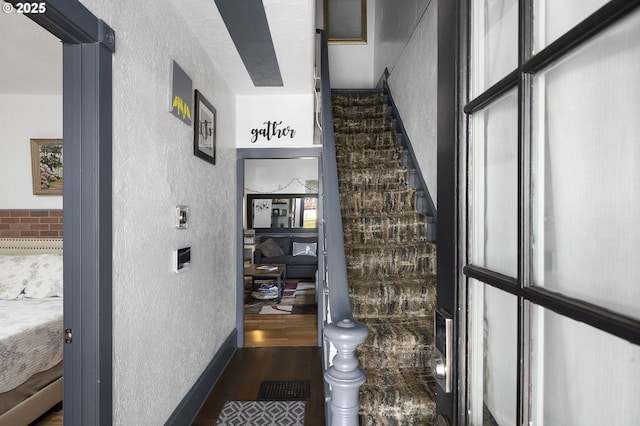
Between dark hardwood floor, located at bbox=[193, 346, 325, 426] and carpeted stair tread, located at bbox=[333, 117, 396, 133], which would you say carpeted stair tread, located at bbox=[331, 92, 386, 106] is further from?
dark hardwood floor, located at bbox=[193, 346, 325, 426]

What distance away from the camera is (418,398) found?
5.39 ft

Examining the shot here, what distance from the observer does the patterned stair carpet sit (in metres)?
1.69

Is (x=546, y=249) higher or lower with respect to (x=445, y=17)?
lower

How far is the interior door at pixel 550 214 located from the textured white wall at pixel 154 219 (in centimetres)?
132

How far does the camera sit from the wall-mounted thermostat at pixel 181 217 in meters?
1.99

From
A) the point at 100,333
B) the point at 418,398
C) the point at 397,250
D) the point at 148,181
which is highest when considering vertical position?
the point at 148,181

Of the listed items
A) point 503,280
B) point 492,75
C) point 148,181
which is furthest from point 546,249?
point 148,181

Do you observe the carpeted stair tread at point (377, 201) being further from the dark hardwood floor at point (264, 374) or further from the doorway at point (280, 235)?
the dark hardwood floor at point (264, 374)

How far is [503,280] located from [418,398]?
4.38 feet

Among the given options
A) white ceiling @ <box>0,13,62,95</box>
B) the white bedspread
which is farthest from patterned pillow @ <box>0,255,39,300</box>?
white ceiling @ <box>0,13,62,95</box>

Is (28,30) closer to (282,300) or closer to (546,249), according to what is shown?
(546,249)

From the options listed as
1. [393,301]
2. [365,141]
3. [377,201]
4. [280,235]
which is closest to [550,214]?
[393,301]

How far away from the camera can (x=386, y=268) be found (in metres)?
2.50

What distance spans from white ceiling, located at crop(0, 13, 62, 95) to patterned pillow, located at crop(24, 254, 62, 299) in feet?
4.88
